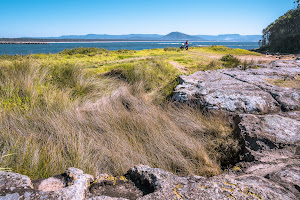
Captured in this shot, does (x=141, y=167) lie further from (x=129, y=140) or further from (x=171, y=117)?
(x=171, y=117)

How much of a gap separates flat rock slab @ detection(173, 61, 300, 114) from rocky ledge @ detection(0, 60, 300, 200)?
1cm

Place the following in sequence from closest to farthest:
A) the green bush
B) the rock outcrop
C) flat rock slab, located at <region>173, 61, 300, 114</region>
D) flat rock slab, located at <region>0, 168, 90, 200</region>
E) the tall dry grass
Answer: flat rock slab, located at <region>0, 168, 90, 200</region>
the rock outcrop
the tall dry grass
flat rock slab, located at <region>173, 61, 300, 114</region>
the green bush

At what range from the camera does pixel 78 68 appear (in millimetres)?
5641

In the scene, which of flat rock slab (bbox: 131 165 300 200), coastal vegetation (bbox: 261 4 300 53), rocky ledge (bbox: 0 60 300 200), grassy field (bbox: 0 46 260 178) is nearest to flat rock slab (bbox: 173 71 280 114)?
rocky ledge (bbox: 0 60 300 200)

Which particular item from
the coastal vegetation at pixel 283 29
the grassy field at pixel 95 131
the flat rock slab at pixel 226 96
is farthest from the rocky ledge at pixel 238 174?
the coastal vegetation at pixel 283 29

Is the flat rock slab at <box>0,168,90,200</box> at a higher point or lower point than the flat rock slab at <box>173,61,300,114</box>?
lower

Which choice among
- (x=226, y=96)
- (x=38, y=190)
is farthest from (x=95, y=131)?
(x=226, y=96)

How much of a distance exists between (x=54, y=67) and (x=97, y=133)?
353 cm

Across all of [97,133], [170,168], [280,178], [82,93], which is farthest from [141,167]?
[82,93]

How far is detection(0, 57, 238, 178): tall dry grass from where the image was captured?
7.39ft

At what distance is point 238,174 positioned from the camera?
1872 millimetres

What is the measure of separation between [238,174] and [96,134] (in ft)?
6.48

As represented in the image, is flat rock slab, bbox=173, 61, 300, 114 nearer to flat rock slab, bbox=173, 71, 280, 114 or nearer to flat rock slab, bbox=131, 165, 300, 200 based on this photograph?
flat rock slab, bbox=173, 71, 280, 114

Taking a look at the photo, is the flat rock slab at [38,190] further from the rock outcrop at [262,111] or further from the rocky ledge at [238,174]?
the rock outcrop at [262,111]
